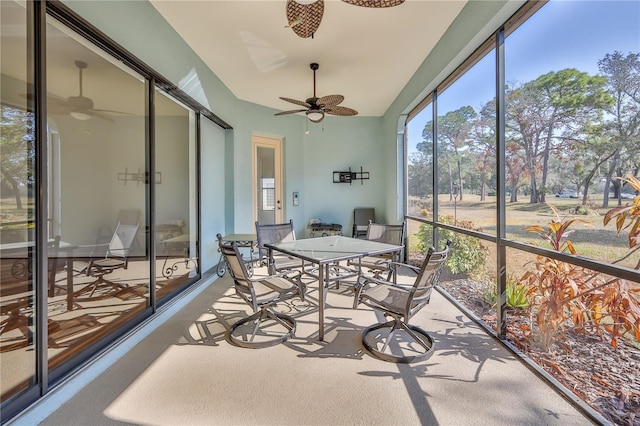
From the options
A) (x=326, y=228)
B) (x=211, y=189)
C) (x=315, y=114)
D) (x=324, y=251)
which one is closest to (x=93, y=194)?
(x=211, y=189)

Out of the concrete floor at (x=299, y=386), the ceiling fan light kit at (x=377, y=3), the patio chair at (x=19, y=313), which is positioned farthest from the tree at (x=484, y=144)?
the patio chair at (x=19, y=313)

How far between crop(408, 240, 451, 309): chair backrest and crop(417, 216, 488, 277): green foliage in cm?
121

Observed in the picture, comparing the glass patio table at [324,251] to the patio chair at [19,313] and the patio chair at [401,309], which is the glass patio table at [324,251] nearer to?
the patio chair at [401,309]

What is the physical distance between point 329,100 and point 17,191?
3163 mm

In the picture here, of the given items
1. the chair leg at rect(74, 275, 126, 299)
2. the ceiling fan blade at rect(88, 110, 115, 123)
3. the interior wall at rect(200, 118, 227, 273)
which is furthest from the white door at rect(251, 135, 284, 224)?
the chair leg at rect(74, 275, 126, 299)

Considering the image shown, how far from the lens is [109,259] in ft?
10.5

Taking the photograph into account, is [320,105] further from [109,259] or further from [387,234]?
[109,259]

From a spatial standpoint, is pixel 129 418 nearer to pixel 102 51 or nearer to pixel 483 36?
pixel 102 51

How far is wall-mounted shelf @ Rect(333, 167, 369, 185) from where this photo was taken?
266 inches

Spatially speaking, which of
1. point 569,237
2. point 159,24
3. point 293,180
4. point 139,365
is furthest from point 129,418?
point 293,180

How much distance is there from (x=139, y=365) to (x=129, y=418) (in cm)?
59

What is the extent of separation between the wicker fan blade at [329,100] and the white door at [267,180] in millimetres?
2536

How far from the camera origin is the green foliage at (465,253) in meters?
3.24

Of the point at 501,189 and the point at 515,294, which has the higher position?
the point at 501,189
